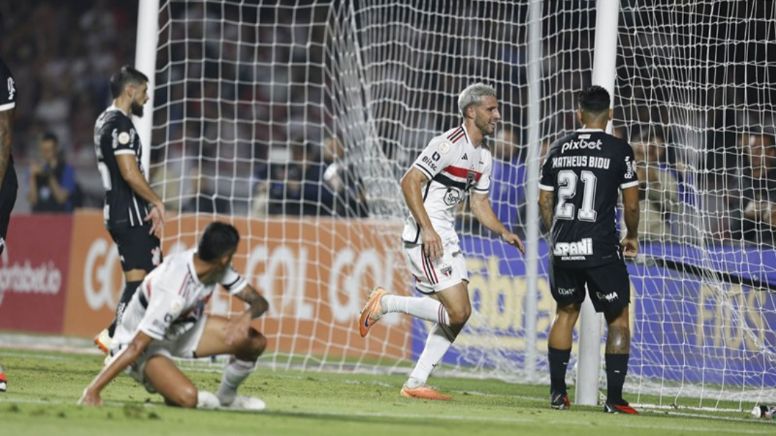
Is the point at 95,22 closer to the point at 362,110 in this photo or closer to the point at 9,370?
the point at 362,110

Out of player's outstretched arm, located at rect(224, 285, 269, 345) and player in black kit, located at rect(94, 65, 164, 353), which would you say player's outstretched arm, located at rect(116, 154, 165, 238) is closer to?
player in black kit, located at rect(94, 65, 164, 353)

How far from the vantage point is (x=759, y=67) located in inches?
398

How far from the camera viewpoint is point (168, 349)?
6941 mm

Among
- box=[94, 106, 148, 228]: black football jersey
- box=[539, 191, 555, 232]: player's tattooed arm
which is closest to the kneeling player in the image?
box=[94, 106, 148, 228]: black football jersey

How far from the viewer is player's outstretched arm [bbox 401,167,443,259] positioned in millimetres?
8789

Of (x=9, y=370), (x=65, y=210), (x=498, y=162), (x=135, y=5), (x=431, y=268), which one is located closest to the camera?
(x=431, y=268)

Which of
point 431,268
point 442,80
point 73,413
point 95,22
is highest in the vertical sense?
point 95,22

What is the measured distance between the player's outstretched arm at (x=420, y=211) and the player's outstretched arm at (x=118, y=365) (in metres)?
2.68

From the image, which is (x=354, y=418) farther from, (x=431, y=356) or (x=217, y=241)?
(x=431, y=356)

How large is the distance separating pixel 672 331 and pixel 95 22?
14703 mm

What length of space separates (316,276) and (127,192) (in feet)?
16.5

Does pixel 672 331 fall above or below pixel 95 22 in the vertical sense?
below

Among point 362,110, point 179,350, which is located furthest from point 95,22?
point 179,350

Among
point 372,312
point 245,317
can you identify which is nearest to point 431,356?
point 372,312
